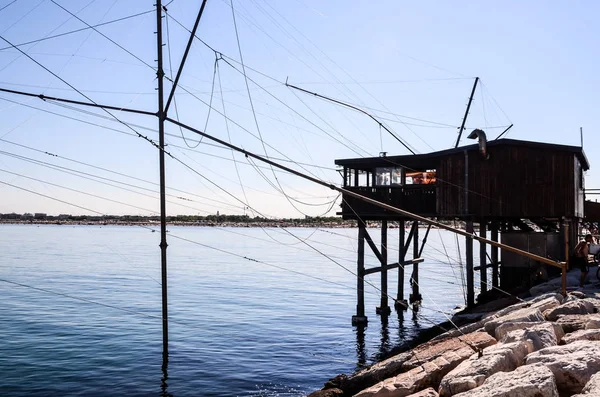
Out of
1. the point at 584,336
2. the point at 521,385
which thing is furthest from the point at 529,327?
the point at 521,385

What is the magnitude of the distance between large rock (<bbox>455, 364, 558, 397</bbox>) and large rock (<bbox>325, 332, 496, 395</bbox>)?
3236 millimetres

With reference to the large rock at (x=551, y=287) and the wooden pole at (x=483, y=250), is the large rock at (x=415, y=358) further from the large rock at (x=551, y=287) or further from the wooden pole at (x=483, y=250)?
the wooden pole at (x=483, y=250)

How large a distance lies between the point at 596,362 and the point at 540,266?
20.0m

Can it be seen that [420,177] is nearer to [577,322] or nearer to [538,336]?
[577,322]

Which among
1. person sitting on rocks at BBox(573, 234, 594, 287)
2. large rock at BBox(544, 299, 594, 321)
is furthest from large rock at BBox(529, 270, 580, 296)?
large rock at BBox(544, 299, 594, 321)

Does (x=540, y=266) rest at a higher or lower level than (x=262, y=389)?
higher

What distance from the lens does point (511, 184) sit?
27.8 m

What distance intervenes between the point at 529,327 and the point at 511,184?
53.8ft

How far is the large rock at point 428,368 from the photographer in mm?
11875

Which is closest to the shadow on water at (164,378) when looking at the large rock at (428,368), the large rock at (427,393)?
the large rock at (428,368)

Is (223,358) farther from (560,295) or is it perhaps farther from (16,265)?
(16,265)

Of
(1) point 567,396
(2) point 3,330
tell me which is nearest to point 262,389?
(1) point 567,396

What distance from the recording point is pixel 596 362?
9.27 m

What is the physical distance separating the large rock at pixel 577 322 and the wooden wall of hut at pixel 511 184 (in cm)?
1462
